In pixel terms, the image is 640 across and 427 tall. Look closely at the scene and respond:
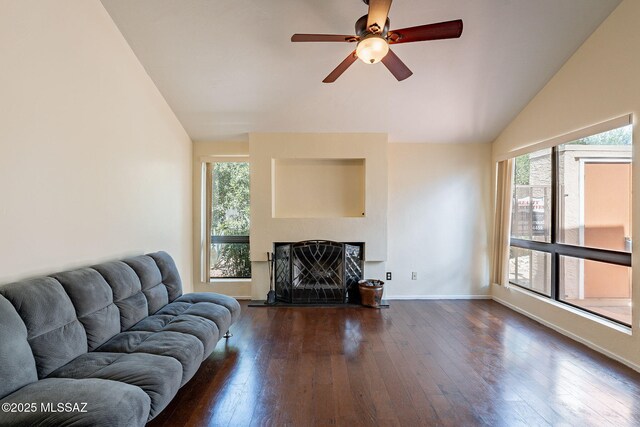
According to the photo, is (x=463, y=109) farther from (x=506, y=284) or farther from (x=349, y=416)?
(x=349, y=416)

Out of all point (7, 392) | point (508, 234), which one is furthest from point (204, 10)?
point (508, 234)

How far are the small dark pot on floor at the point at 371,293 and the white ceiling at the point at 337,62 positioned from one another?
6.97ft

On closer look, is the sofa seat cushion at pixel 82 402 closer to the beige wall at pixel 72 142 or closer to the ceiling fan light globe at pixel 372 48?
the beige wall at pixel 72 142

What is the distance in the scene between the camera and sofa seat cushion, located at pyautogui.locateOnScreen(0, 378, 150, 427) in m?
1.22

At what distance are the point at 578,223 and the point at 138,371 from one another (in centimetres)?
421

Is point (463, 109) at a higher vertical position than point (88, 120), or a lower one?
higher

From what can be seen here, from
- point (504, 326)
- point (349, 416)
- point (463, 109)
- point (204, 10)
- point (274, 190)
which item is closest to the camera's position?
point (349, 416)

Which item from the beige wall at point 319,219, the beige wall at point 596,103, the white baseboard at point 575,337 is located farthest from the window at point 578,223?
the beige wall at point 319,219

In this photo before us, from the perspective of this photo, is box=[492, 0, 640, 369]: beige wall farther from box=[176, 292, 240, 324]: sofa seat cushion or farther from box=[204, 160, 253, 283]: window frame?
box=[204, 160, 253, 283]: window frame

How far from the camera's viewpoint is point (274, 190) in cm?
446

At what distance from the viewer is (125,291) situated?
2352 millimetres

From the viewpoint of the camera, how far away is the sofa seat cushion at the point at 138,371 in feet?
5.12

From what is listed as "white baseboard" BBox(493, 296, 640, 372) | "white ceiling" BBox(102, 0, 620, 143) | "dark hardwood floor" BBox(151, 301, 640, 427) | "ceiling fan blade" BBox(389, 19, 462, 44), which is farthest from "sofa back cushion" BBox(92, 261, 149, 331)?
"white baseboard" BBox(493, 296, 640, 372)

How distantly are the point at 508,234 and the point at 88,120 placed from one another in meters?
4.87
